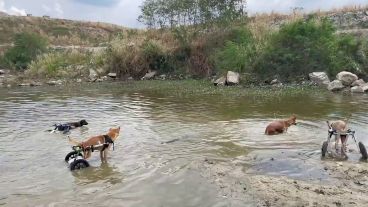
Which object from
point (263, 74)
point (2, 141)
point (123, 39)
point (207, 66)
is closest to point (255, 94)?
point (263, 74)

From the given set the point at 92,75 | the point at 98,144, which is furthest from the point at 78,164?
the point at 92,75

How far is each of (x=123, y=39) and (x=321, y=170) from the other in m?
31.9

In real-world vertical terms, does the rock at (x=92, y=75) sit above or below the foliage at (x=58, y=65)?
below

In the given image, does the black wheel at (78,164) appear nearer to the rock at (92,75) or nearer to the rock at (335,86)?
the rock at (335,86)

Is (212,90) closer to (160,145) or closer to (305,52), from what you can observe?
(305,52)

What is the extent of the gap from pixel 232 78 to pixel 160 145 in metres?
16.3

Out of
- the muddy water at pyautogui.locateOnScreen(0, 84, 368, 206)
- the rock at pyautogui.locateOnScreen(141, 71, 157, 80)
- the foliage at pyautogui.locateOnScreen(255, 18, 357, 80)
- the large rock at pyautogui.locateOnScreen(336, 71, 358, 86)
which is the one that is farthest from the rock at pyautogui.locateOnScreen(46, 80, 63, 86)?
the large rock at pyautogui.locateOnScreen(336, 71, 358, 86)

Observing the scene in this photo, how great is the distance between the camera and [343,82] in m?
25.5

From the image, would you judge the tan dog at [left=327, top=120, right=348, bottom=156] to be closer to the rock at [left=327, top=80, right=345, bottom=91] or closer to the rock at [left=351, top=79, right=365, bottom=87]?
the rock at [left=327, top=80, right=345, bottom=91]

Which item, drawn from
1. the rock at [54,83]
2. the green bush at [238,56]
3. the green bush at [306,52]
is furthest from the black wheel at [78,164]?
the rock at [54,83]

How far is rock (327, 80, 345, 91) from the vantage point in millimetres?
24781

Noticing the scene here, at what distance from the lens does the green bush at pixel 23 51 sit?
141 ft

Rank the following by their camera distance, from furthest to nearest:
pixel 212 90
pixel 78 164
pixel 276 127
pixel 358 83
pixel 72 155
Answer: pixel 212 90, pixel 358 83, pixel 276 127, pixel 72 155, pixel 78 164

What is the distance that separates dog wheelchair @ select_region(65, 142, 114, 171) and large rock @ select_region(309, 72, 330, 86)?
58.4ft
